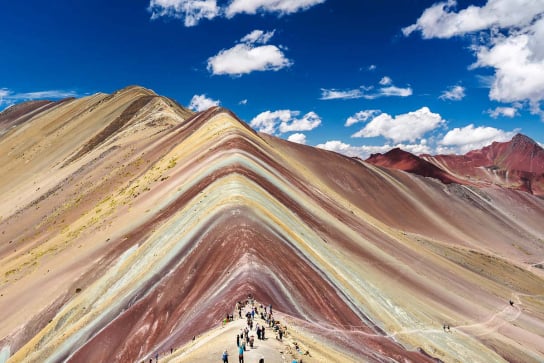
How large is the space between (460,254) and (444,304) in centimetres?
3645

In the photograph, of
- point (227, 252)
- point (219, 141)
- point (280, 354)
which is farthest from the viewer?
point (219, 141)

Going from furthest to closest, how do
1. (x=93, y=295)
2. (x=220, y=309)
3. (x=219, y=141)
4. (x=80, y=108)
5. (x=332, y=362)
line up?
(x=80, y=108) < (x=219, y=141) < (x=93, y=295) < (x=220, y=309) < (x=332, y=362)

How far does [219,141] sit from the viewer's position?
55906 mm

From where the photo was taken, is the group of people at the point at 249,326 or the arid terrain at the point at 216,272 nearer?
the group of people at the point at 249,326

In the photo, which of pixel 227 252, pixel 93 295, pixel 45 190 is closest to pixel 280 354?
pixel 227 252

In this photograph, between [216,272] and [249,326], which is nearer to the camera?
[249,326]

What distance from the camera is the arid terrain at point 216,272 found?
22297 mm

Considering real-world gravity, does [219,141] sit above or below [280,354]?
above

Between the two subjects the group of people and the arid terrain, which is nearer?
the group of people

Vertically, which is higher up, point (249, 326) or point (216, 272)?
point (216, 272)

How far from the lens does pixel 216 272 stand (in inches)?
967

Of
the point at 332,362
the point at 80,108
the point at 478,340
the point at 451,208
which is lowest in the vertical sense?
the point at 478,340

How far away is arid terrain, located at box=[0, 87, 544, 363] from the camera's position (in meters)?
22.3

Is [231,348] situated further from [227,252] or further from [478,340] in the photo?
[478,340]
